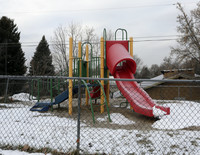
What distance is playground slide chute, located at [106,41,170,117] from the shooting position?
6203 millimetres

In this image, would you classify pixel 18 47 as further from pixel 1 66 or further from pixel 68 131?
pixel 68 131

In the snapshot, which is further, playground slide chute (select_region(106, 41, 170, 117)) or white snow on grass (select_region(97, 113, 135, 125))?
playground slide chute (select_region(106, 41, 170, 117))

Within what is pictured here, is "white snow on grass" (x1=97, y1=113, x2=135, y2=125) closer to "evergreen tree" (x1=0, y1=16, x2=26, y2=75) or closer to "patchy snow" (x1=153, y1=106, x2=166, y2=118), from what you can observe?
"patchy snow" (x1=153, y1=106, x2=166, y2=118)

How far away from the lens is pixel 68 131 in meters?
4.29

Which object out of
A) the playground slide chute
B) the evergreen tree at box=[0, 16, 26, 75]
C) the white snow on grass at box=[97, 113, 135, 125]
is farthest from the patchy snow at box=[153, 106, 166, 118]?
the evergreen tree at box=[0, 16, 26, 75]

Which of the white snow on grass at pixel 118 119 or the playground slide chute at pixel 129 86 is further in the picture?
the playground slide chute at pixel 129 86

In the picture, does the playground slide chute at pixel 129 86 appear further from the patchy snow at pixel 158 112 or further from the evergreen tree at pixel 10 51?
the evergreen tree at pixel 10 51

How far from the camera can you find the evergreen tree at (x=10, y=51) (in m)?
22.7

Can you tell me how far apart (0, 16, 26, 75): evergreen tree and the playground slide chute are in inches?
736

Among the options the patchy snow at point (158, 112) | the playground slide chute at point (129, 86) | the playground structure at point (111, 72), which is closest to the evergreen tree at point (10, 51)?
the playground structure at point (111, 72)

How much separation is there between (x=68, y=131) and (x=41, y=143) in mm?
945

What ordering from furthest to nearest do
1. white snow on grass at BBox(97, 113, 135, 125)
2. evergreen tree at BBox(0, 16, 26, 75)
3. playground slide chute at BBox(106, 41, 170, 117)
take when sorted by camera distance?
evergreen tree at BBox(0, 16, 26, 75)
playground slide chute at BBox(106, 41, 170, 117)
white snow on grass at BBox(97, 113, 135, 125)

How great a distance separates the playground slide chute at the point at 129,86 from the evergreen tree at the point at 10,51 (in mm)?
18692

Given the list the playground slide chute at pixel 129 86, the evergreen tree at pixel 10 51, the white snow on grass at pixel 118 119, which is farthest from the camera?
the evergreen tree at pixel 10 51
